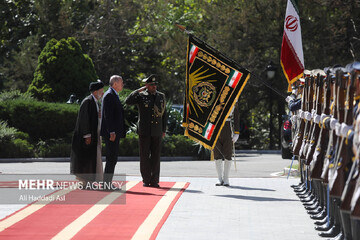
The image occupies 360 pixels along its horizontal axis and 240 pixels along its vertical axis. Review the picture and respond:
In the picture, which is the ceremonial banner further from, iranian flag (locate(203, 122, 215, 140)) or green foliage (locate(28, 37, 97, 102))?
green foliage (locate(28, 37, 97, 102))

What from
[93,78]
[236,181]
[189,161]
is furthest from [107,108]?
[93,78]

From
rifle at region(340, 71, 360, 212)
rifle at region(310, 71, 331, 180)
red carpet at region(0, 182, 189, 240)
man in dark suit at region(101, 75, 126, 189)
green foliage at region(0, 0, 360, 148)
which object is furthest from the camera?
green foliage at region(0, 0, 360, 148)

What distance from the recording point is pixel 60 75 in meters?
29.8

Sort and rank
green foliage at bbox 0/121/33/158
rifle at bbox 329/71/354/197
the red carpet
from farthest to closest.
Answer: green foliage at bbox 0/121/33/158 → the red carpet → rifle at bbox 329/71/354/197

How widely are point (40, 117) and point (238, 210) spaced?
15.9m

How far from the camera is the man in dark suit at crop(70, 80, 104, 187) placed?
50.7 ft

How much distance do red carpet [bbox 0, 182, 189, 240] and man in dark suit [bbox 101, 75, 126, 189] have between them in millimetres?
903

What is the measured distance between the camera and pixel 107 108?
1543 cm

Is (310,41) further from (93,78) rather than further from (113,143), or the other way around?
(113,143)

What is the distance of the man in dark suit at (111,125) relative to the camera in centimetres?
1535

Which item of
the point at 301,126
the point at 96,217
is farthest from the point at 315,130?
the point at 96,217

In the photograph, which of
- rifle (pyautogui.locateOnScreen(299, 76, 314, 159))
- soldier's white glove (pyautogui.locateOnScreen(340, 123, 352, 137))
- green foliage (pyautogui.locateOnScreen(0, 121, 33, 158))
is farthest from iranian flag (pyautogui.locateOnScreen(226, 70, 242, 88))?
green foliage (pyautogui.locateOnScreen(0, 121, 33, 158))

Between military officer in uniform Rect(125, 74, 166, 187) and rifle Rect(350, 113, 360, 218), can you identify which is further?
military officer in uniform Rect(125, 74, 166, 187)

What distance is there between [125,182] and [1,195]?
343 cm
